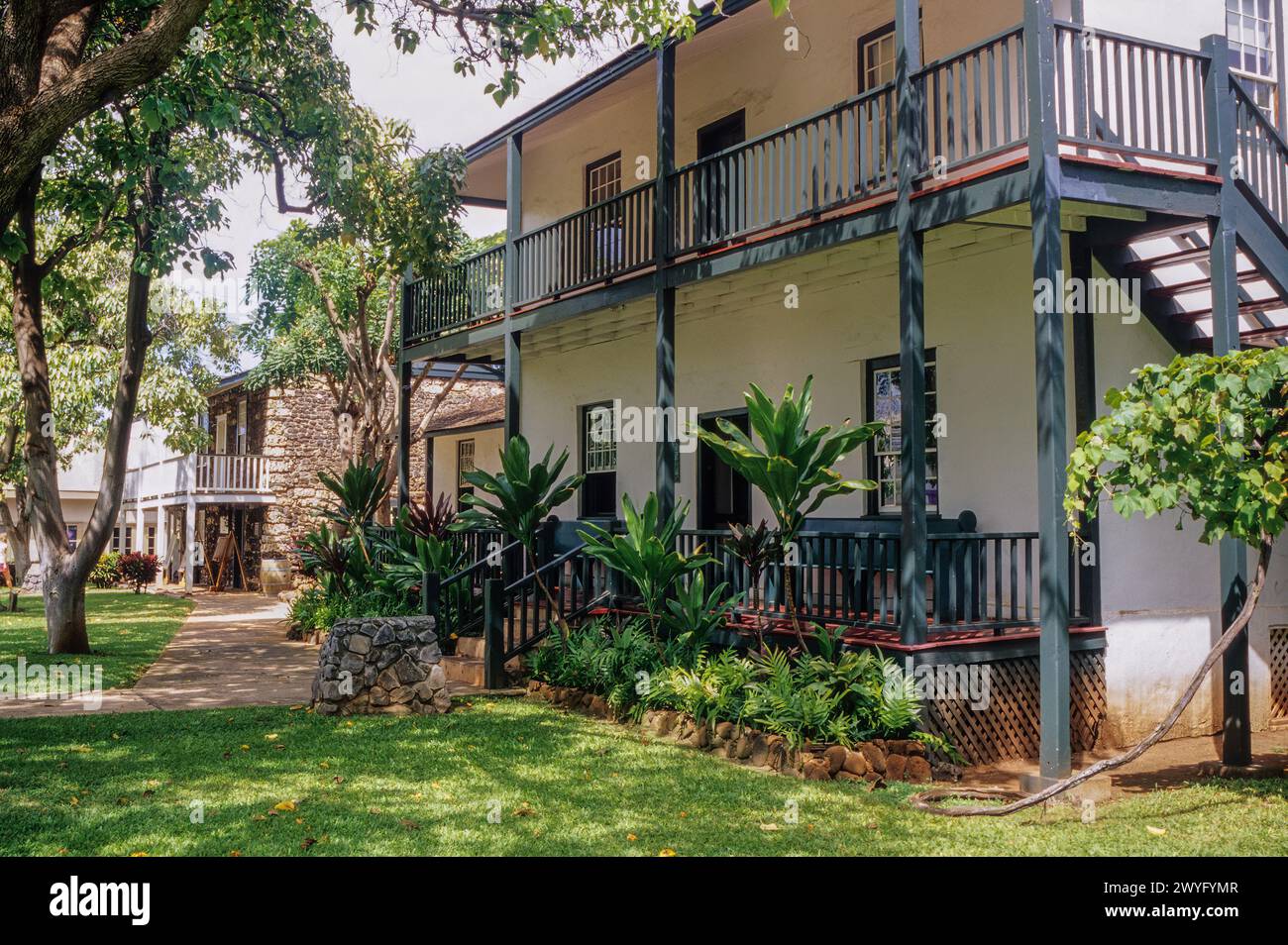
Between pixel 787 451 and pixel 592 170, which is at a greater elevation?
pixel 592 170

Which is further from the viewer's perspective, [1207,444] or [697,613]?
[697,613]

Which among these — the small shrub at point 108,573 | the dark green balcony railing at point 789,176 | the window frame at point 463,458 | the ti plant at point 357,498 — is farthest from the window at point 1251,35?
the small shrub at point 108,573

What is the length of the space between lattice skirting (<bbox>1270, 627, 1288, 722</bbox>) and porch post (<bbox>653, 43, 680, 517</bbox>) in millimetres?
5809

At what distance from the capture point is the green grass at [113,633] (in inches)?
484

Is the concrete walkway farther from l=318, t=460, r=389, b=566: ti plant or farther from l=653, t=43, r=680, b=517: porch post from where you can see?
l=653, t=43, r=680, b=517: porch post

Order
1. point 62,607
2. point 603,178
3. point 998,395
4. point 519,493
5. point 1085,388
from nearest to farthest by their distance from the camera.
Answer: point 1085,388 → point 998,395 → point 519,493 → point 62,607 → point 603,178

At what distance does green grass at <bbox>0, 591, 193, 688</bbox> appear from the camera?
40.3 feet

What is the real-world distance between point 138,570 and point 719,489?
20.9m

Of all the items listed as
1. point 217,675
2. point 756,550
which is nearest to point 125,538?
point 217,675

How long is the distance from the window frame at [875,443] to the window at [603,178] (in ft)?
18.5

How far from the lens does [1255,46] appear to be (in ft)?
33.1

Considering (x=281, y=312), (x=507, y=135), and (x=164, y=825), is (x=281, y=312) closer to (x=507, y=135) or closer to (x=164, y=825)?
(x=507, y=135)

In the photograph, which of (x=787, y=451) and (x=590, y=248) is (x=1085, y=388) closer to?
(x=787, y=451)

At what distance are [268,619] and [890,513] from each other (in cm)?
1285
